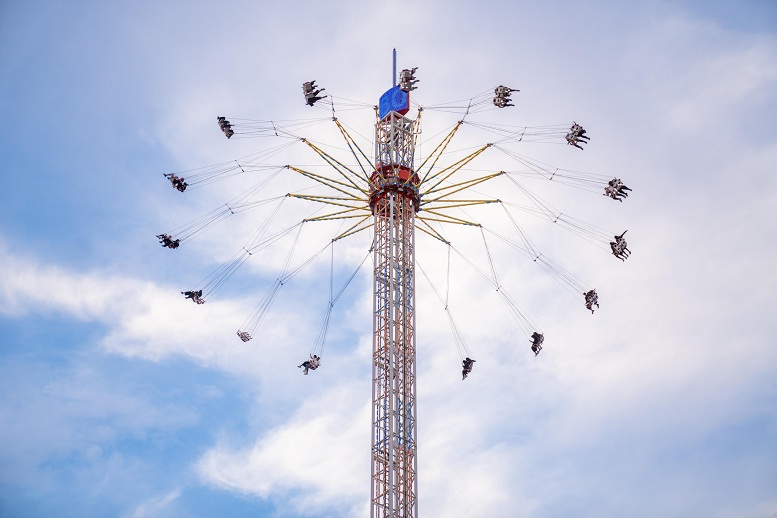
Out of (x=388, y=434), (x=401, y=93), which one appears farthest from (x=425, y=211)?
(x=388, y=434)

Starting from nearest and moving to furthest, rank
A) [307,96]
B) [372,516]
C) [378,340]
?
[372,516]
[378,340]
[307,96]

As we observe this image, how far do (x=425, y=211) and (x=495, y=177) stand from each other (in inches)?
238

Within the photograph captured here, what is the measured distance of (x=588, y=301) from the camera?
3649 inches

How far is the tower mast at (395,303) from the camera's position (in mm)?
85125

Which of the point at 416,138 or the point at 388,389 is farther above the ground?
the point at 416,138

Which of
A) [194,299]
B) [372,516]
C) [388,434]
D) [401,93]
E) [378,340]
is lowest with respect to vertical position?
[372,516]

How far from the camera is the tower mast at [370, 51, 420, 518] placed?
85125 mm

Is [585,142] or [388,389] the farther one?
[585,142]

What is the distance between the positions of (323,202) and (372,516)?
24378mm

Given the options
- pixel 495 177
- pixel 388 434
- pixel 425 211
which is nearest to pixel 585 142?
pixel 495 177

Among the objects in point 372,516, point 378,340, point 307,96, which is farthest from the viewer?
point 307,96

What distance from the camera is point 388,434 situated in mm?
86062

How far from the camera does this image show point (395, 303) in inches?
3568

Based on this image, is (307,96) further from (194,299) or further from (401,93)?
(194,299)
